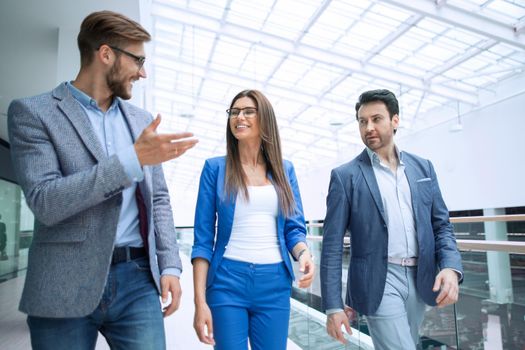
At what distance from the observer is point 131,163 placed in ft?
4.06

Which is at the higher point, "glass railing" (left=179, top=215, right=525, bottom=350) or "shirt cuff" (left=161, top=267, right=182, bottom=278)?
"shirt cuff" (left=161, top=267, right=182, bottom=278)

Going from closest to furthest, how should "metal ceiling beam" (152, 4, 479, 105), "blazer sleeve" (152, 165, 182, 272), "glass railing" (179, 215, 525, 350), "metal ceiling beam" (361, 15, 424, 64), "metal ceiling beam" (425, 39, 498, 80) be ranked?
"blazer sleeve" (152, 165, 182, 272) < "glass railing" (179, 215, 525, 350) < "metal ceiling beam" (361, 15, 424, 64) < "metal ceiling beam" (425, 39, 498, 80) < "metal ceiling beam" (152, 4, 479, 105)

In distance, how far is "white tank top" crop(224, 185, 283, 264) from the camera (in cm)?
193

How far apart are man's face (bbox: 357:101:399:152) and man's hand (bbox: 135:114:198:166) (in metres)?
1.26

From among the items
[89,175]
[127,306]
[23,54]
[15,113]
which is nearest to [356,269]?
[127,306]

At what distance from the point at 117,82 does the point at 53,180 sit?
1.38ft

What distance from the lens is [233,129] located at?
2131 millimetres

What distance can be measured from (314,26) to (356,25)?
1.24 metres

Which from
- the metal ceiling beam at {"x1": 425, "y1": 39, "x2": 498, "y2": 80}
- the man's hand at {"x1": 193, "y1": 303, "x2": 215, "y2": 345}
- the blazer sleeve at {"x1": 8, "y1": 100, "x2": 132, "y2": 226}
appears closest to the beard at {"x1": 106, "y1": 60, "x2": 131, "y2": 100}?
the blazer sleeve at {"x1": 8, "y1": 100, "x2": 132, "y2": 226}

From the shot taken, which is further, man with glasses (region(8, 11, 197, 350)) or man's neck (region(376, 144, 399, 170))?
man's neck (region(376, 144, 399, 170))

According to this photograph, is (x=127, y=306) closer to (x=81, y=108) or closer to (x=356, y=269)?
(x=81, y=108)

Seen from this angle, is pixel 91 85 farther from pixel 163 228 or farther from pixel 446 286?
pixel 446 286

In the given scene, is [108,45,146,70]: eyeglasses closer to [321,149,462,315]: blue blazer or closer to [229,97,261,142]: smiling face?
[229,97,261,142]: smiling face

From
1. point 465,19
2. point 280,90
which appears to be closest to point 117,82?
point 465,19
